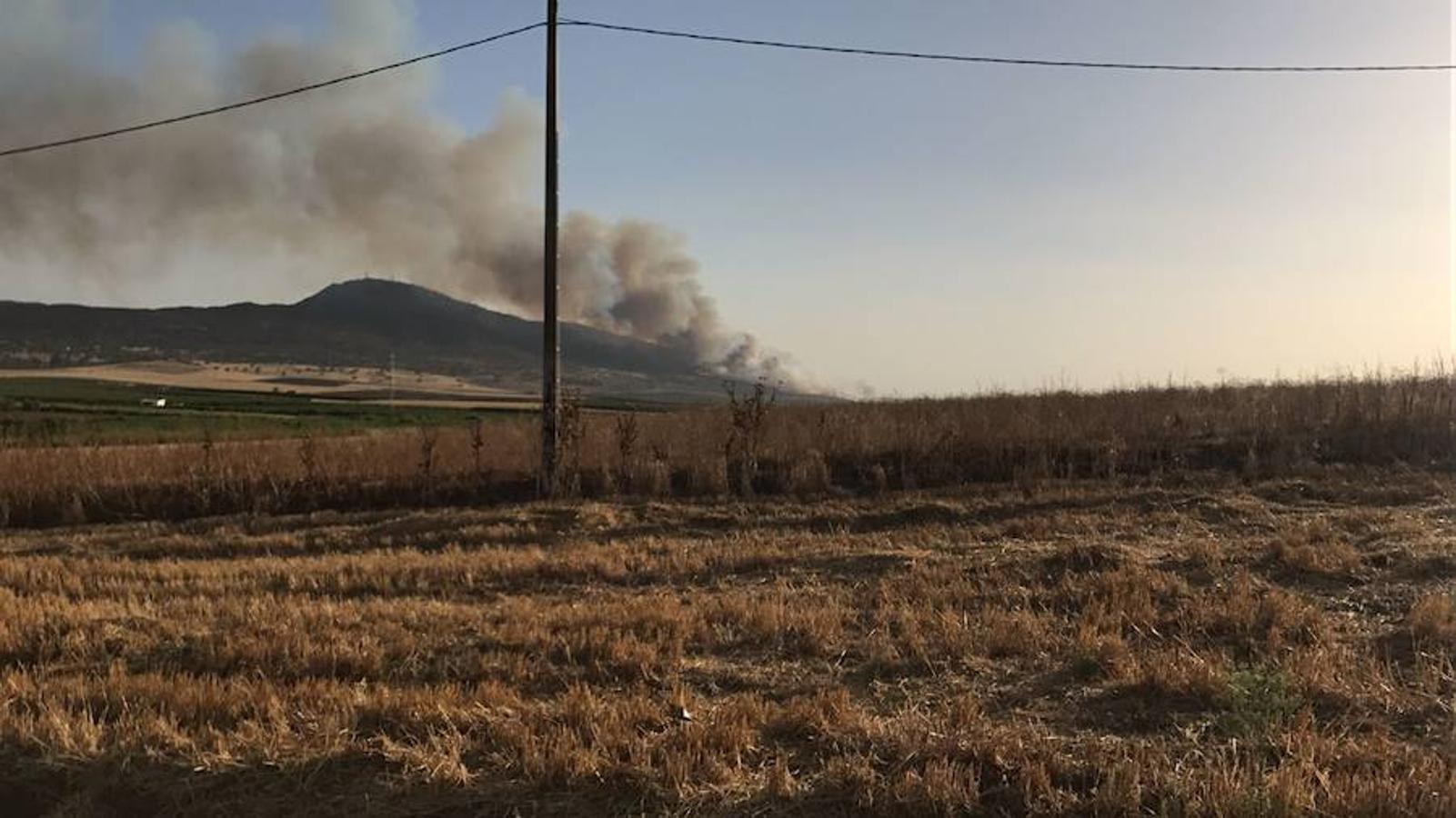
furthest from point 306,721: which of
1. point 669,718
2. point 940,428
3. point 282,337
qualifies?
point 282,337

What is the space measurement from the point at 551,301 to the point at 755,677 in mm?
11991

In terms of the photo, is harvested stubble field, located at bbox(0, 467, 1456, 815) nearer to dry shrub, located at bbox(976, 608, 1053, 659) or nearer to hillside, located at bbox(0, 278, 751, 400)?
dry shrub, located at bbox(976, 608, 1053, 659)

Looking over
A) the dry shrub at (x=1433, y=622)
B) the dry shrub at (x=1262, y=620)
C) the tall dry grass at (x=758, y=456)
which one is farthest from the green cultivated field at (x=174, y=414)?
the dry shrub at (x=1433, y=622)

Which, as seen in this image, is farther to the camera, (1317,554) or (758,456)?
(758,456)

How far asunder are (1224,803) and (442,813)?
325 cm

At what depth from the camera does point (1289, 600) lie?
8195 mm

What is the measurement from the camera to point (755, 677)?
6.74 meters

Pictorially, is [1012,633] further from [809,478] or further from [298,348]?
[298,348]

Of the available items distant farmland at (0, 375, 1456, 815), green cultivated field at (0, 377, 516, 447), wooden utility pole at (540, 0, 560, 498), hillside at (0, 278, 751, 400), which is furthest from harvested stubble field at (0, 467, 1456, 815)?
hillside at (0, 278, 751, 400)

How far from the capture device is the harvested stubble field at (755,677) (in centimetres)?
470

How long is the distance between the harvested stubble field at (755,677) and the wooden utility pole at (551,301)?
5165mm

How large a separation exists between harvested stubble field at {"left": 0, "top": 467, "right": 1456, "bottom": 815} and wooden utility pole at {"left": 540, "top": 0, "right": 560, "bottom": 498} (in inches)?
203

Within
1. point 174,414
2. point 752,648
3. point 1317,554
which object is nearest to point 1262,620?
point 1317,554

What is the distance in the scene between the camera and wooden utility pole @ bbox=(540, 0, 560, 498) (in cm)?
1758
